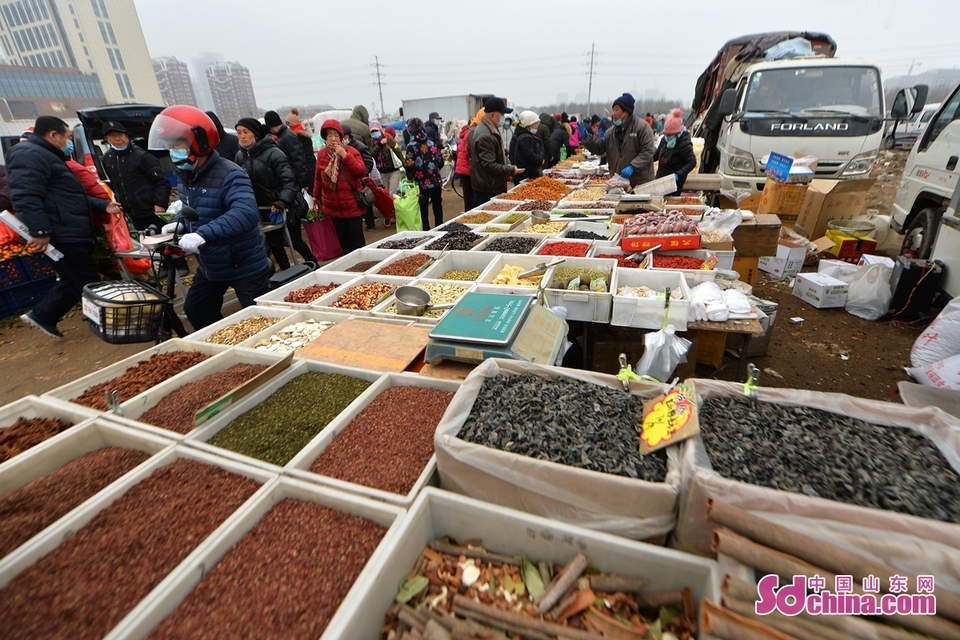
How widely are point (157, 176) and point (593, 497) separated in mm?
7184

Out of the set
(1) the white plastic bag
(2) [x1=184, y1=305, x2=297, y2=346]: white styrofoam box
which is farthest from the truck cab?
(2) [x1=184, y1=305, x2=297, y2=346]: white styrofoam box

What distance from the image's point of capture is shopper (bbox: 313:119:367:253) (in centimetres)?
505

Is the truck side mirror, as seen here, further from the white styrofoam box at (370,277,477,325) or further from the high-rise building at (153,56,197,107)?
the high-rise building at (153,56,197,107)

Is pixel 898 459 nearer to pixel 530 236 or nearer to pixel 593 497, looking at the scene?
pixel 593 497

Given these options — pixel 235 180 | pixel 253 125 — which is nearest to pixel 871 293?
pixel 235 180

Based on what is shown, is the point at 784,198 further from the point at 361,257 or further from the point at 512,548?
the point at 512,548

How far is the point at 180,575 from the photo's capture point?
122 cm

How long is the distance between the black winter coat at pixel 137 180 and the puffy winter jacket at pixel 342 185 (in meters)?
2.45

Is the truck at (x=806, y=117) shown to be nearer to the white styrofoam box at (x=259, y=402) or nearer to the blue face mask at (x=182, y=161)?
the white styrofoam box at (x=259, y=402)

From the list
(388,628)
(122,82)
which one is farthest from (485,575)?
(122,82)

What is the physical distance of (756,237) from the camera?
4594mm

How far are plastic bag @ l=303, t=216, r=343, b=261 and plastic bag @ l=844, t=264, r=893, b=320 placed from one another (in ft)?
21.5

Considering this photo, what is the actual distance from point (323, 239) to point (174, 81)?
287ft

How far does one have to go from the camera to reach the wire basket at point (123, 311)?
2340 millimetres
